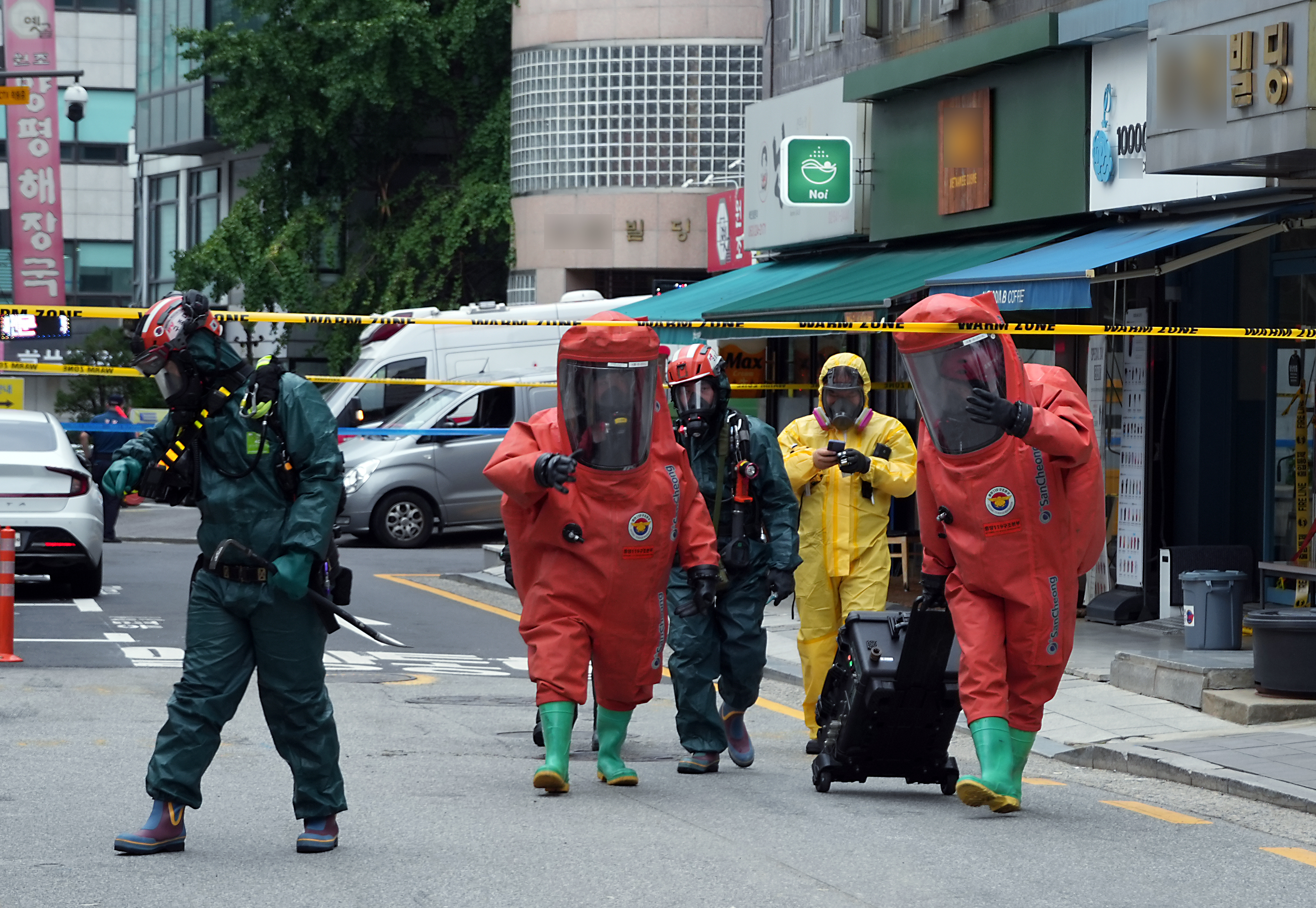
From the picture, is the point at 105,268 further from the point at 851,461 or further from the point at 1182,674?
the point at 851,461

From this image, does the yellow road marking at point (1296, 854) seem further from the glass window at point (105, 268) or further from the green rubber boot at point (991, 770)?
the glass window at point (105, 268)

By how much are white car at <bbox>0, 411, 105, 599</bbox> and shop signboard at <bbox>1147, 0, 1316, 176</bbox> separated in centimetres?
817

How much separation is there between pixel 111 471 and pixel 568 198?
2496cm

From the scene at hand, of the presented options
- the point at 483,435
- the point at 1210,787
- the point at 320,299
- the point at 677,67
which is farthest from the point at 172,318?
the point at 320,299

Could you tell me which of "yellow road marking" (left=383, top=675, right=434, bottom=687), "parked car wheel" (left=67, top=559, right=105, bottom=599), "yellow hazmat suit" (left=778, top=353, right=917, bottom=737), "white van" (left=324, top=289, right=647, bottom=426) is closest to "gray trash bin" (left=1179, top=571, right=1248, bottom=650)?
"yellow hazmat suit" (left=778, top=353, right=917, bottom=737)

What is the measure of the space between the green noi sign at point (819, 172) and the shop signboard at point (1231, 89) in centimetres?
674

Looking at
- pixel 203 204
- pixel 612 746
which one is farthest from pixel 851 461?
pixel 203 204

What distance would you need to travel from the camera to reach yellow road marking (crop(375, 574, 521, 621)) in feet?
53.0

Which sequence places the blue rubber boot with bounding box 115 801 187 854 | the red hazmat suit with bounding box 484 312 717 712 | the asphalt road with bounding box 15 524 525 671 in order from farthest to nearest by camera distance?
→ the asphalt road with bounding box 15 524 525 671, the red hazmat suit with bounding box 484 312 717 712, the blue rubber boot with bounding box 115 801 187 854

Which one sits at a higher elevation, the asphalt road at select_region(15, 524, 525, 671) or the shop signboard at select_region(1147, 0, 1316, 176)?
the shop signboard at select_region(1147, 0, 1316, 176)

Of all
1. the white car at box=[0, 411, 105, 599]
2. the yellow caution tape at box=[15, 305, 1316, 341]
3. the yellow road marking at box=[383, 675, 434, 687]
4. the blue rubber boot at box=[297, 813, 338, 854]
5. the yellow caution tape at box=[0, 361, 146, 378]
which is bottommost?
the yellow road marking at box=[383, 675, 434, 687]

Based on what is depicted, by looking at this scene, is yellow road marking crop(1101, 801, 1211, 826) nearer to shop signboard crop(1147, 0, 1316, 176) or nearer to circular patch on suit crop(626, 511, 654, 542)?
circular patch on suit crop(626, 511, 654, 542)

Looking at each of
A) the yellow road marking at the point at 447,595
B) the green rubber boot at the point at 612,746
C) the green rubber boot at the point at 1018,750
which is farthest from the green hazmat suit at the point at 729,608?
the yellow road marking at the point at 447,595

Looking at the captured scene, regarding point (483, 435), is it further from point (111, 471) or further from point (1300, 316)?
point (111, 471)
